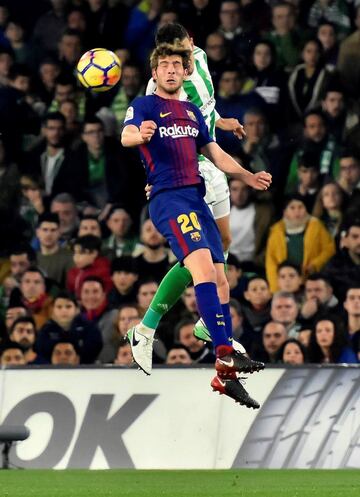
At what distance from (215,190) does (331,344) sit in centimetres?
324

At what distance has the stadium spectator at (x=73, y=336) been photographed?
1569 cm

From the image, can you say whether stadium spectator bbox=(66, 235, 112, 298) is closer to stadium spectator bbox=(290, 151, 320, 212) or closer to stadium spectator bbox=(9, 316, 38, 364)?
stadium spectator bbox=(9, 316, 38, 364)

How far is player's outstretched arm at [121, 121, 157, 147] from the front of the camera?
10.6 meters

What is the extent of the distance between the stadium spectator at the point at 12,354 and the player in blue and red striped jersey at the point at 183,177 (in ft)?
15.3

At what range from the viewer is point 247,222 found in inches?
656

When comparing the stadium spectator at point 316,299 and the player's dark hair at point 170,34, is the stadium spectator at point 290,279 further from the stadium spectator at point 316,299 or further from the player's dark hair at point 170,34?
the player's dark hair at point 170,34

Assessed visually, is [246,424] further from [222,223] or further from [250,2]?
[250,2]

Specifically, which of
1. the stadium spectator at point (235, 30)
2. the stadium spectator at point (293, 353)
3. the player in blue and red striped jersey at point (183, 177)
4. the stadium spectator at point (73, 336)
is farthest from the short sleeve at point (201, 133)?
the stadium spectator at point (235, 30)

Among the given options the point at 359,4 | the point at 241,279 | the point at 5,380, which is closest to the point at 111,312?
the point at 241,279

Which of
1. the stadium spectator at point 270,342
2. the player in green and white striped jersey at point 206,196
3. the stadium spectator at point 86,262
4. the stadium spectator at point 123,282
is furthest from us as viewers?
the stadium spectator at point 86,262

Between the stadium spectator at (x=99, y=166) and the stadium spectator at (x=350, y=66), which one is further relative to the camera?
the stadium spectator at (x=99, y=166)

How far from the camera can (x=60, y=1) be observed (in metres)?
18.9

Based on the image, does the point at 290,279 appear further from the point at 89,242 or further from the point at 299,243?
the point at 89,242

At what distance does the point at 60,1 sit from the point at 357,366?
25.3ft
